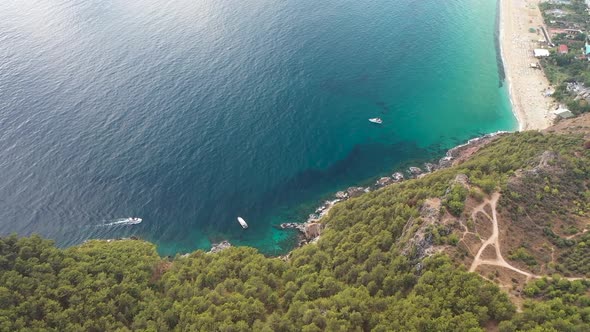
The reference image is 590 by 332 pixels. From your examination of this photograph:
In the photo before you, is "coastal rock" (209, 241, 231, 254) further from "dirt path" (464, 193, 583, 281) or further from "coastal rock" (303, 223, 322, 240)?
"dirt path" (464, 193, 583, 281)

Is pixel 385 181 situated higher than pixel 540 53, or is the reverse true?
pixel 540 53

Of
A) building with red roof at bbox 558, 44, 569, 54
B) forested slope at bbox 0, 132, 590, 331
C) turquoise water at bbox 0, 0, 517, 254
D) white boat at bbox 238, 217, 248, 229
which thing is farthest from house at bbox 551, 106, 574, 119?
white boat at bbox 238, 217, 248, 229

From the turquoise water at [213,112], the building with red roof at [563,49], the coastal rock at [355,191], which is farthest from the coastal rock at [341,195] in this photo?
the building with red roof at [563,49]

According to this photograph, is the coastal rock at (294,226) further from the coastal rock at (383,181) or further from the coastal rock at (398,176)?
the coastal rock at (398,176)

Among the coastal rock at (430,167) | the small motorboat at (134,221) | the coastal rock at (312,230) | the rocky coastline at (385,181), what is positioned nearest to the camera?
the coastal rock at (312,230)

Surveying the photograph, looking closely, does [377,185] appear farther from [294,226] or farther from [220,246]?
[220,246]

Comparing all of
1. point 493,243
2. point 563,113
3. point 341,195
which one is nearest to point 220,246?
point 341,195
